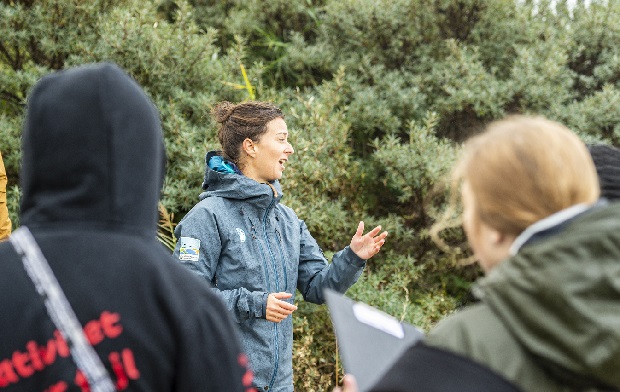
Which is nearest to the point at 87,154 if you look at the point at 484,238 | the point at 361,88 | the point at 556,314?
the point at 484,238

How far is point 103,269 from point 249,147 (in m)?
2.17

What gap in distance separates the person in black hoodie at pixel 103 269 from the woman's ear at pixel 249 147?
199 cm

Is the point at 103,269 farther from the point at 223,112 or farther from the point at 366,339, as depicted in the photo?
the point at 223,112

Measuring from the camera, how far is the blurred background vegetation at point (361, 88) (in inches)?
233

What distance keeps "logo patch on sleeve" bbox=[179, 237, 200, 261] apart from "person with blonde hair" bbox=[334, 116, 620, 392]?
6.11ft

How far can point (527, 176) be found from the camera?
1.50 metres

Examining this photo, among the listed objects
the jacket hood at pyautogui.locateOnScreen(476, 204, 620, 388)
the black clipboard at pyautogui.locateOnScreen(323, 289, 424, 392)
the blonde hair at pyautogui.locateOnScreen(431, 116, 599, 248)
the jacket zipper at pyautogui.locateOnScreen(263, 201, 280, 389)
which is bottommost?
the jacket zipper at pyautogui.locateOnScreen(263, 201, 280, 389)

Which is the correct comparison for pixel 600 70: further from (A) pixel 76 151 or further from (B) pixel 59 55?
(A) pixel 76 151

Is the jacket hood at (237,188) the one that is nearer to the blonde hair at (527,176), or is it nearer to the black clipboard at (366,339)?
the black clipboard at (366,339)

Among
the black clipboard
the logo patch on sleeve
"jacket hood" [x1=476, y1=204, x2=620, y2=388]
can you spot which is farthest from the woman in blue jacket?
"jacket hood" [x1=476, y1=204, x2=620, y2=388]

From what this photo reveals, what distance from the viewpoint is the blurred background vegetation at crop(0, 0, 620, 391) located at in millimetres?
5922

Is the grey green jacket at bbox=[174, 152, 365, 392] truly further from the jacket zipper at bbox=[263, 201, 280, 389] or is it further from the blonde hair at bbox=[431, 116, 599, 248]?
the blonde hair at bbox=[431, 116, 599, 248]

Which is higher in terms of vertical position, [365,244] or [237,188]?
[237,188]

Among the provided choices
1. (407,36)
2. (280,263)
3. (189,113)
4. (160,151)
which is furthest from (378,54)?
(160,151)
